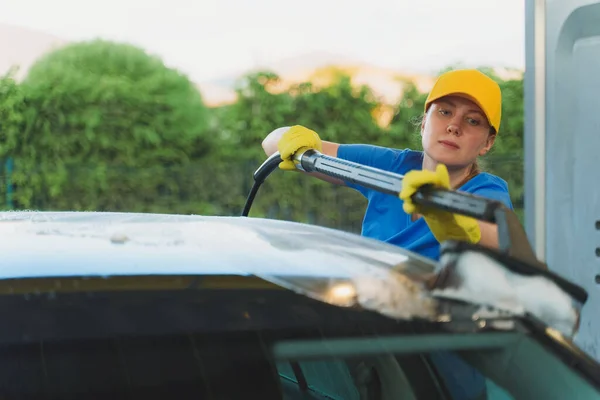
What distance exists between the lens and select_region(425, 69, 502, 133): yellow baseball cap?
2387mm


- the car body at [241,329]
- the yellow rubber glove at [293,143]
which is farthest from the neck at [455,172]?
the car body at [241,329]

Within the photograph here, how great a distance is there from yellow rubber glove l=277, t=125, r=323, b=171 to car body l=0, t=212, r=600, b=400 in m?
0.80

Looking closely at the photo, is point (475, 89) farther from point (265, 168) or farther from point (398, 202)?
point (265, 168)

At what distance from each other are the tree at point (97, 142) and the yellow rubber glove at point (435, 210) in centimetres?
896

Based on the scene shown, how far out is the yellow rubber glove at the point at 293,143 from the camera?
2277 mm

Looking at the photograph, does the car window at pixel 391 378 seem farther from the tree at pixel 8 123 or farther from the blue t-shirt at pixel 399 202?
the tree at pixel 8 123

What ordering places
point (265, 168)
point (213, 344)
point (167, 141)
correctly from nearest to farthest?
point (213, 344), point (265, 168), point (167, 141)

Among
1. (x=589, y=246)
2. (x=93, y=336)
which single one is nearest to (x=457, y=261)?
(x=93, y=336)

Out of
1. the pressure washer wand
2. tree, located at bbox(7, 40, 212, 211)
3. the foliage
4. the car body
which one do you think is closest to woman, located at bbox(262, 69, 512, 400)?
the pressure washer wand

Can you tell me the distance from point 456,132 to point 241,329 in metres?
1.29

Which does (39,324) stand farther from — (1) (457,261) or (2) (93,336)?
(1) (457,261)

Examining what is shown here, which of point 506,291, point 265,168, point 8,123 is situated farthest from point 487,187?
point 8,123

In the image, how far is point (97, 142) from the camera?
33.7 feet

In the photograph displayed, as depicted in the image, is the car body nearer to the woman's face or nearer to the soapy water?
the soapy water
